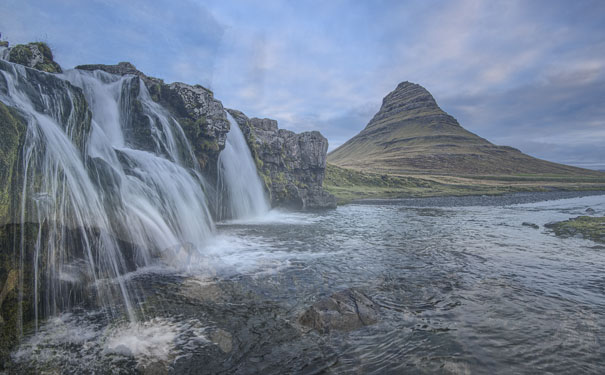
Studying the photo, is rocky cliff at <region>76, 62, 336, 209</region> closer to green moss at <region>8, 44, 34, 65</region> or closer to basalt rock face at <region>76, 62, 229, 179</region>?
basalt rock face at <region>76, 62, 229, 179</region>

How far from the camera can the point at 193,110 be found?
26938 mm

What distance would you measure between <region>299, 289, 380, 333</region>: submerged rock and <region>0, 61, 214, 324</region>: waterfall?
5259 mm

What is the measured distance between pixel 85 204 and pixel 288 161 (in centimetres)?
3682

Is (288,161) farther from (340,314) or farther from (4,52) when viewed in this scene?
(340,314)

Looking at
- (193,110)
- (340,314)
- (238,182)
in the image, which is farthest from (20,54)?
(340,314)

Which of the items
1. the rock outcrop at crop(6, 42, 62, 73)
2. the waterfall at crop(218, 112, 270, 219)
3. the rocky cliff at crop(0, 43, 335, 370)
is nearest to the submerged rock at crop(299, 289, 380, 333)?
the rocky cliff at crop(0, 43, 335, 370)

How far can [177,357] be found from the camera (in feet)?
20.9

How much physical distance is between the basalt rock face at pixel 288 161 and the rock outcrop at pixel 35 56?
61.7 feet

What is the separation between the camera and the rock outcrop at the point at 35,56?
1770 cm

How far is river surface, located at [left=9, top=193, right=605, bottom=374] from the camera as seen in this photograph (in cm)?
625

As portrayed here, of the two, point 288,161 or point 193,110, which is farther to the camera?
point 288,161

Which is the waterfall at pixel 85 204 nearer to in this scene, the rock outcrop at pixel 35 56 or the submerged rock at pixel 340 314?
the submerged rock at pixel 340 314

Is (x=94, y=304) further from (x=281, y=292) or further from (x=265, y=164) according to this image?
(x=265, y=164)

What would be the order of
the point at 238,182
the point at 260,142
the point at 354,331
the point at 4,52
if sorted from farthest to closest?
the point at 260,142 → the point at 238,182 → the point at 4,52 → the point at 354,331
